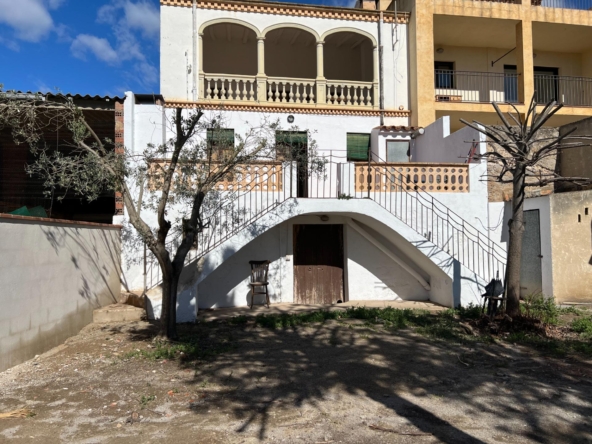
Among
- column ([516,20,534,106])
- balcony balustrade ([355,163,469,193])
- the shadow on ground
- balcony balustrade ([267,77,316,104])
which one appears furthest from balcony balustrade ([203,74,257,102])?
column ([516,20,534,106])

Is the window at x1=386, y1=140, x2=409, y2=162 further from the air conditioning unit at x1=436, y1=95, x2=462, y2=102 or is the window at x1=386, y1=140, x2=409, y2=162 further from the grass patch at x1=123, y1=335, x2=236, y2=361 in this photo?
the grass patch at x1=123, y1=335, x2=236, y2=361

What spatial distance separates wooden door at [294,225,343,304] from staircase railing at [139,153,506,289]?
109 cm

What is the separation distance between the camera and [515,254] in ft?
26.2

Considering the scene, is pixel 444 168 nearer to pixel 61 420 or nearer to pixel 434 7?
pixel 434 7

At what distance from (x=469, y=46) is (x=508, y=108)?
318cm

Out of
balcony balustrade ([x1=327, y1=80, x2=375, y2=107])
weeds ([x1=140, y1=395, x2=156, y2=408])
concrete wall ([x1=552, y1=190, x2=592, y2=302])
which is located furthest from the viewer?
balcony balustrade ([x1=327, y1=80, x2=375, y2=107])

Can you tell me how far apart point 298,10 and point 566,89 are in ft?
33.0

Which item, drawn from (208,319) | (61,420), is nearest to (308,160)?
(208,319)

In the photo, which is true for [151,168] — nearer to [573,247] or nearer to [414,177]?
[414,177]

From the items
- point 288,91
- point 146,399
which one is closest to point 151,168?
point 146,399

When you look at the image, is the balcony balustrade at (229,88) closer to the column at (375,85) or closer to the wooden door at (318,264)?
the column at (375,85)

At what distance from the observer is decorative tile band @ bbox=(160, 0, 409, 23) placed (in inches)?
500

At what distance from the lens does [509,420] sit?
4.45 m

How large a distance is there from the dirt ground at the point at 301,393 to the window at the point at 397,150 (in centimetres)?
714
